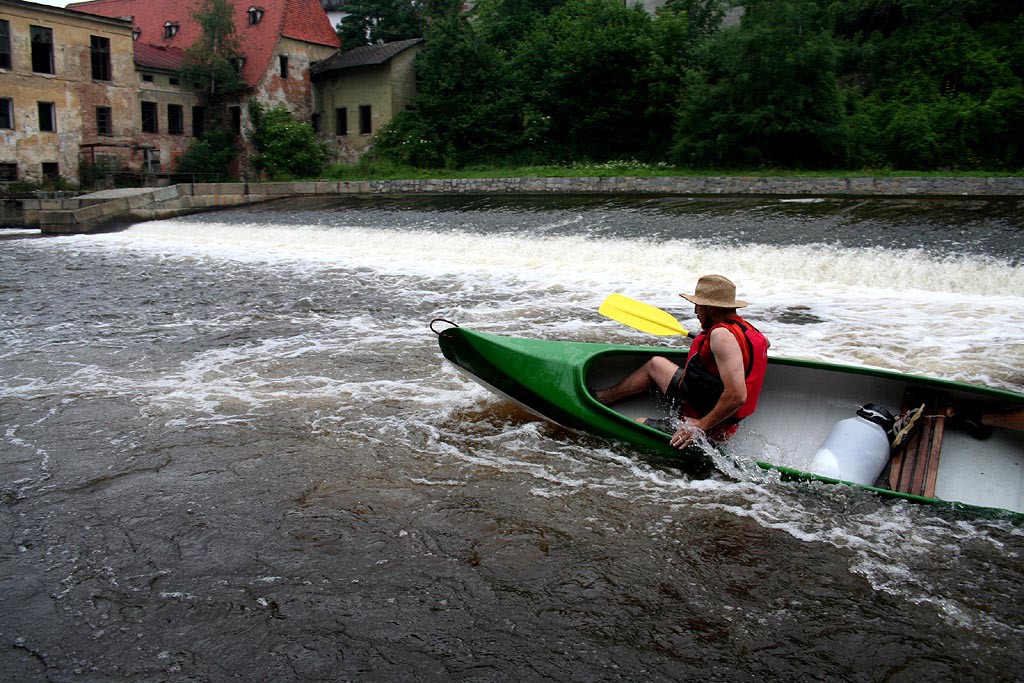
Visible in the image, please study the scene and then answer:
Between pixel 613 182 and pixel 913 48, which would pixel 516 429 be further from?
pixel 913 48

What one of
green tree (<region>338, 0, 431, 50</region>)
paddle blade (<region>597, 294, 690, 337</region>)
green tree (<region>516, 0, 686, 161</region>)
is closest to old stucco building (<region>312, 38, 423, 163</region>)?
green tree (<region>338, 0, 431, 50</region>)

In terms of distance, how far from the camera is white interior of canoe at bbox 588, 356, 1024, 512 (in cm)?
400

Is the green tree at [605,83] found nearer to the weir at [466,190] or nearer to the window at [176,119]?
the weir at [466,190]

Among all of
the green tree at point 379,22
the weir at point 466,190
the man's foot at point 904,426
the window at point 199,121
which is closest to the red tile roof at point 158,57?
the window at point 199,121

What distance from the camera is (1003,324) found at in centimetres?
828

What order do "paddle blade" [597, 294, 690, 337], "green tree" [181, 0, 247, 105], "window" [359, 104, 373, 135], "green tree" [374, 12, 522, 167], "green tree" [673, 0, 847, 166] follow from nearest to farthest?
1. "paddle blade" [597, 294, 690, 337]
2. "green tree" [673, 0, 847, 166]
3. "green tree" [374, 12, 522, 167]
4. "green tree" [181, 0, 247, 105]
5. "window" [359, 104, 373, 135]

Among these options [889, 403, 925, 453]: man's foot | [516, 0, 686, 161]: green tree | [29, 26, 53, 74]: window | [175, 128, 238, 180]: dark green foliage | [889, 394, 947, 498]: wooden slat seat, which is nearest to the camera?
[889, 394, 947, 498]: wooden slat seat

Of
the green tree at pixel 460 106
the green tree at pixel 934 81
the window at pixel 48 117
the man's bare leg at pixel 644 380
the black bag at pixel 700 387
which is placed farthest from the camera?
the green tree at pixel 460 106

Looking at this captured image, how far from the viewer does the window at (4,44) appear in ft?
86.0

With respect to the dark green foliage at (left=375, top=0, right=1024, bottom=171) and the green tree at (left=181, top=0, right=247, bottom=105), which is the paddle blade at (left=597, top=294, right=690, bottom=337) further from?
the green tree at (left=181, top=0, right=247, bottom=105)

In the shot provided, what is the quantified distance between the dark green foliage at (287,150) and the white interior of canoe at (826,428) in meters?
26.8

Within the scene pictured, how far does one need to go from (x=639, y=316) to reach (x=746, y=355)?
3.82 ft

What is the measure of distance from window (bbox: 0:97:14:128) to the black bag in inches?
1146

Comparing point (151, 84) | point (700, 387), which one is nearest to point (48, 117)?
point (151, 84)
